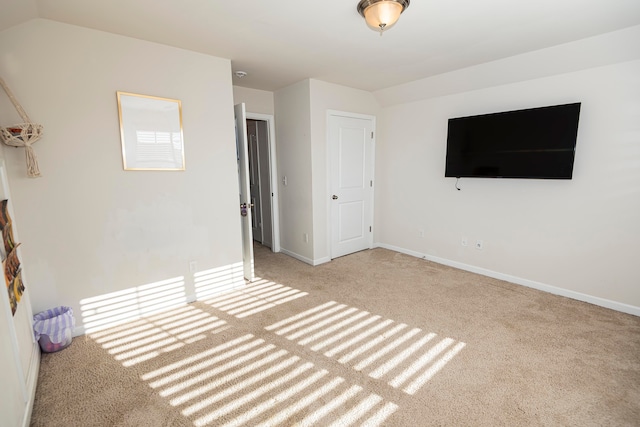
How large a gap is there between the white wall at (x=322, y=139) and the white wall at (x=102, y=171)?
1183 mm

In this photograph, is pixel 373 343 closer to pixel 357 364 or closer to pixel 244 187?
pixel 357 364

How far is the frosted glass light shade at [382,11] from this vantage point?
68.7 inches

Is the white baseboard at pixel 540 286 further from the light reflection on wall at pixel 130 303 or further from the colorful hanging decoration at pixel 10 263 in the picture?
the colorful hanging decoration at pixel 10 263

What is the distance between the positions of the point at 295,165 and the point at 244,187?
3.35 ft

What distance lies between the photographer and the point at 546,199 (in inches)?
120

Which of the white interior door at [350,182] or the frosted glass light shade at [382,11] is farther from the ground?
the frosted glass light shade at [382,11]

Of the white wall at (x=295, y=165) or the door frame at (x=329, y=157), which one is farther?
the door frame at (x=329, y=157)

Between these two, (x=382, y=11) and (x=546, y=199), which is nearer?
(x=382, y=11)

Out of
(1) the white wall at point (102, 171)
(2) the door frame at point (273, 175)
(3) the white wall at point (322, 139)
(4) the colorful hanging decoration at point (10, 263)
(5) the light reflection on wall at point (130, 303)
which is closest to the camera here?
(4) the colorful hanging decoration at point (10, 263)

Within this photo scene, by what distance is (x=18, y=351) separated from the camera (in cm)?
161

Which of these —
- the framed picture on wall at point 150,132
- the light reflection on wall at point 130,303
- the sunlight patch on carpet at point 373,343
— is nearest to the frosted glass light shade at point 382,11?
the framed picture on wall at point 150,132

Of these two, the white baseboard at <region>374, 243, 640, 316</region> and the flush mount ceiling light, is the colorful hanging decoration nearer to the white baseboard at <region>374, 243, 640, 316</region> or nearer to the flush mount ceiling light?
the flush mount ceiling light

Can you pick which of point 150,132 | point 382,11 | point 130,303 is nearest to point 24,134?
point 150,132

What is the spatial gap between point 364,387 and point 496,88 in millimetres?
3447
